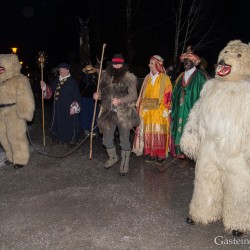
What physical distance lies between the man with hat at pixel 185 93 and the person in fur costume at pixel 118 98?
843 millimetres

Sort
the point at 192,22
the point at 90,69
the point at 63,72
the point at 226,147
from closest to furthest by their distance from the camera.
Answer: the point at 226,147
the point at 63,72
the point at 90,69
the point at 192,22

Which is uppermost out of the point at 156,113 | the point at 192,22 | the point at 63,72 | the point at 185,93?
the point at 192,22

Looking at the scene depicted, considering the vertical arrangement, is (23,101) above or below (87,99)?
above

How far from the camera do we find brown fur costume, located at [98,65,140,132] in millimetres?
5598

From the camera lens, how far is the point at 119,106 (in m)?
5.67

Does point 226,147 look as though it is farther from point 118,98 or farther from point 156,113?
point 156,113

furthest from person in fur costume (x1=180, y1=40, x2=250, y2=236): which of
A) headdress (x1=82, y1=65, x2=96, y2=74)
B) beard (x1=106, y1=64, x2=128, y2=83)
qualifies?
headdress (x1=82, y1=65, x2=96, y2=74)

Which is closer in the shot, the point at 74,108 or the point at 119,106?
the point at 119,106

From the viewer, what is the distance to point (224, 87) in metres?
3.79

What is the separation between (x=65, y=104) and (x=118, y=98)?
7.83 feet

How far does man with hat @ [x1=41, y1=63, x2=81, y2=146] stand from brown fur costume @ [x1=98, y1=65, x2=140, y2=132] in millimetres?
1779

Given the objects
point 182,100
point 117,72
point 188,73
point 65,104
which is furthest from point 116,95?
point 65,104

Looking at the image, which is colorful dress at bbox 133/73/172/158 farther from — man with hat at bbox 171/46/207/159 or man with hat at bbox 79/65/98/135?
man with hat at bbox 79/65/98/135

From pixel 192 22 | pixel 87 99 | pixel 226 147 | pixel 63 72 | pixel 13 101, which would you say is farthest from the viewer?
pixel 192 22
